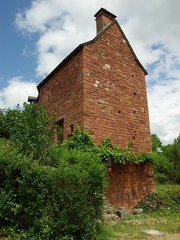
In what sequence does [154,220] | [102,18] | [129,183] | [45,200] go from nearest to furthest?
1. [45,200]
2. [154,220]
3. [129,183]
4. [102,18]

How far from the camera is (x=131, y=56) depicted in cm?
1280

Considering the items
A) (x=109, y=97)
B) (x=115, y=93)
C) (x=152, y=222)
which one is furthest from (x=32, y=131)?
(x=152, y=222)

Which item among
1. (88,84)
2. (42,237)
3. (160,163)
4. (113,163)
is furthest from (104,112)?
(42,237)

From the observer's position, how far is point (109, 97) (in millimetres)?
10648

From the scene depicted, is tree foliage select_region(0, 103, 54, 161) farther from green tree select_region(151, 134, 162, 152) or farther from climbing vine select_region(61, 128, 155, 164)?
green tree select_region(151, 134, 162, 152)

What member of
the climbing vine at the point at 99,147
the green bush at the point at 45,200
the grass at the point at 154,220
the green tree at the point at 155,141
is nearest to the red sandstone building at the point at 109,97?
the climbing vine at the point at 99,147

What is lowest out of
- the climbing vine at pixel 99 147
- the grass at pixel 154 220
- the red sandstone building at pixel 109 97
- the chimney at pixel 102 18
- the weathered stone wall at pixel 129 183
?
the grass at pixel 154 220

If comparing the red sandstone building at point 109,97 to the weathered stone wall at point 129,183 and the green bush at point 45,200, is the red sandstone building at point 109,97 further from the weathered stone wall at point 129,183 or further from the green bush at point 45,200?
the green bush at point 45,200

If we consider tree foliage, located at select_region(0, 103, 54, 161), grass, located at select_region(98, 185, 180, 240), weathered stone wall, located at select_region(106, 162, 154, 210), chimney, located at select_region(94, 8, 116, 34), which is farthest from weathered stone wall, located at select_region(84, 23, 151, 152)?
grass, located at select_region(98, 185, 180, 240)

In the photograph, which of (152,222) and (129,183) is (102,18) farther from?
(152,222)

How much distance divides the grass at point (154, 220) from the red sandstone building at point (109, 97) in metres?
0.67

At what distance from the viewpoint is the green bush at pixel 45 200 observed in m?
5.08

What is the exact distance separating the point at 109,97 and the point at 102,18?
5.41 m

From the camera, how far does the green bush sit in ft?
16.7
